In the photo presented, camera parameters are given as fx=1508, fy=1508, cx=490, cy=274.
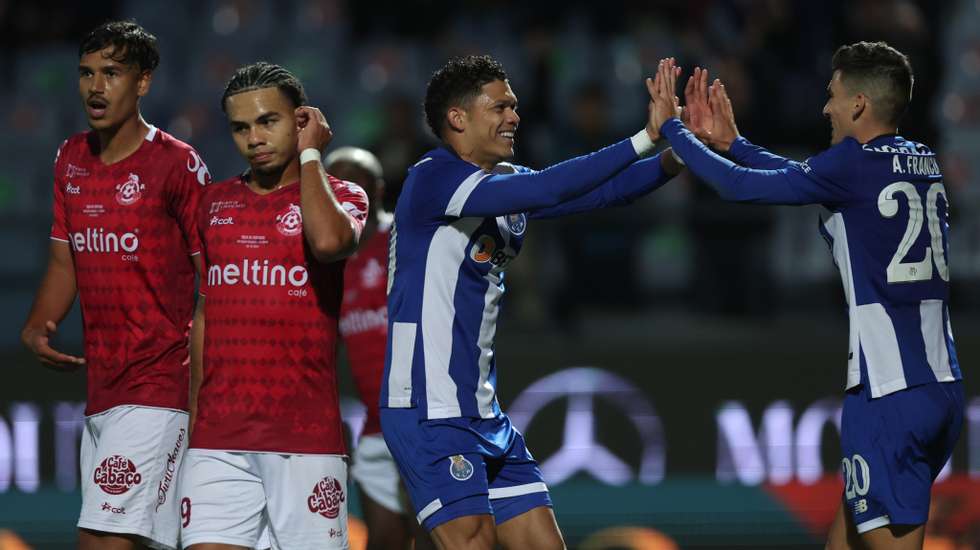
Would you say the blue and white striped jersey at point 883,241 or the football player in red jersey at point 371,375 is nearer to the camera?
the blue and white striped jersey at point 883,241

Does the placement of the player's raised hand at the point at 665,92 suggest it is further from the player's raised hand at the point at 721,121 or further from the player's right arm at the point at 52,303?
the player's right arm at the point at 52,303

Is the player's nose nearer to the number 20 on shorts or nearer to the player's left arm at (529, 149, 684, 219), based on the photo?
the player's left arm at (529, 149, 684, 219)

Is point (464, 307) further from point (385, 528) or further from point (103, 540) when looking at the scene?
point (385, 528)

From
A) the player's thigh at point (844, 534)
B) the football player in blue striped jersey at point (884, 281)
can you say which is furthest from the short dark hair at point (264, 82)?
the player's thigh at point (844, 534)

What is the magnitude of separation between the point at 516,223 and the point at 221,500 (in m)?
1.46

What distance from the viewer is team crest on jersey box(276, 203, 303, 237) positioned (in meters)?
5.22

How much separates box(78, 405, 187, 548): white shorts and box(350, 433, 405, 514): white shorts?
1.59 meters

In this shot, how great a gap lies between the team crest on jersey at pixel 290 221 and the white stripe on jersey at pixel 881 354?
1.99 metres

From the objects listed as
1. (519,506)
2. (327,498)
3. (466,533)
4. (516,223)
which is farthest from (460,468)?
(516,223)

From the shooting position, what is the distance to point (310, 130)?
5.25 meters

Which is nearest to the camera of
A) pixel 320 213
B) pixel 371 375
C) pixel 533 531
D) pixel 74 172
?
pixel 320 213

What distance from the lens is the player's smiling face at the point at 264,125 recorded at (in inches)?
206

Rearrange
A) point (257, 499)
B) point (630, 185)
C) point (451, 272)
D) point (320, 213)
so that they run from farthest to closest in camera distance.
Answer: point (630, 185)
point (451, 272)
point (257, 499)
point (320, 213)

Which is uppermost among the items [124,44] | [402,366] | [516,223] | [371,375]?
[124,44]
